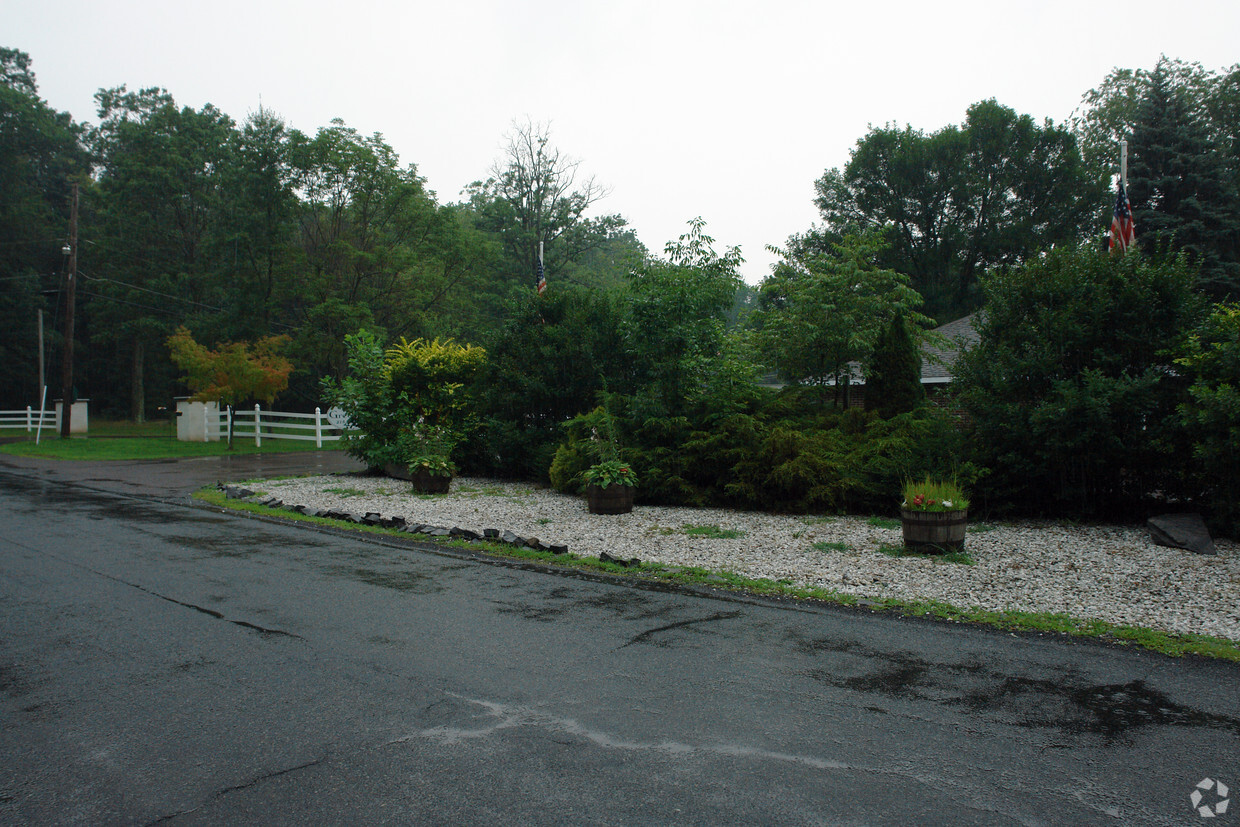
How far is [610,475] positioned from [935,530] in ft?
15.4

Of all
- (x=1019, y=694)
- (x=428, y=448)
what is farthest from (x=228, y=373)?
(x=1019, y=694)

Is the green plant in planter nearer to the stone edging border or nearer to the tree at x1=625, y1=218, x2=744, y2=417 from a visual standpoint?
the stone edging border

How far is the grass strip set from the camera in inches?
199

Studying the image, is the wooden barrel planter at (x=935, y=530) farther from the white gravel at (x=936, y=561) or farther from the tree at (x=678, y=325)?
the tree at (x=678, y=325)

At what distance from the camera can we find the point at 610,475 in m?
11.0

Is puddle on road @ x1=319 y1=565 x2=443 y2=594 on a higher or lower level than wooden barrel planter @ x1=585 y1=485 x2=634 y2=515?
lower

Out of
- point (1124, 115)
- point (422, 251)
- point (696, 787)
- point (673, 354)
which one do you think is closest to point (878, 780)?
point (696, 787)

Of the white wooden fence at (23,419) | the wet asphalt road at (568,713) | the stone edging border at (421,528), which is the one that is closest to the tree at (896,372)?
the stone edging border at (421,528)

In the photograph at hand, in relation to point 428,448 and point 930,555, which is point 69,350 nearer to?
point 428,448

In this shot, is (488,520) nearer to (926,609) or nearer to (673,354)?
(673,354)

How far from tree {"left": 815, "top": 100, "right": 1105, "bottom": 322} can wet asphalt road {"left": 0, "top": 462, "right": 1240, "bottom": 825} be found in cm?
3484
